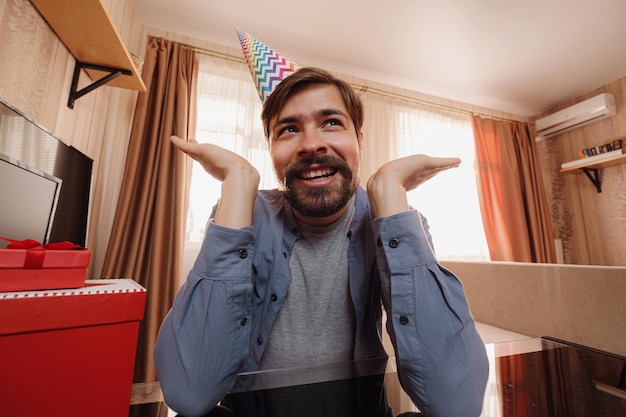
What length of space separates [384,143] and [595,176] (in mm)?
2198

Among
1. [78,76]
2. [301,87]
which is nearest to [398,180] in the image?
[301,87]

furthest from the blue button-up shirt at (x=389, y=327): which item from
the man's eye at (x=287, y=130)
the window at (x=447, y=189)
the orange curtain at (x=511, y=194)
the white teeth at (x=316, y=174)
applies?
the orange curtain at (x=511, y=194)

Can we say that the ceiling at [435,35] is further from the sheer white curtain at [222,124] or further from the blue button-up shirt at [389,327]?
the blue button-up shirt at [389,327]

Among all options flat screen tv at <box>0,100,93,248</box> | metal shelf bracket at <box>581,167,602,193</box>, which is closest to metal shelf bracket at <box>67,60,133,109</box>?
flat screen tv at <box>0,100,93,248</box>

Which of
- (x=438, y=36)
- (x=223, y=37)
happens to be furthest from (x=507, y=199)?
(x=223, y=37)

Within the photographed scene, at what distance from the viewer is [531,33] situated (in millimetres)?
2158

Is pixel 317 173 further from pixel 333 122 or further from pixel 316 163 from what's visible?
pixel 333 122

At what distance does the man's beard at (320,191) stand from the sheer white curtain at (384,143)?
148 centimetres

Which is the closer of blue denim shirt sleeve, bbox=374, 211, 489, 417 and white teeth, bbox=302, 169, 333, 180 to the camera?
blue denim shirt sleeve, bbox=374, 211, 489, 417

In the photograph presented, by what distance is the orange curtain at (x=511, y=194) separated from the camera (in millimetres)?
2912

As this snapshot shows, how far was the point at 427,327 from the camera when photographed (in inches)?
19.7

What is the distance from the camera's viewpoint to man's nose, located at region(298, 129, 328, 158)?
0.72m

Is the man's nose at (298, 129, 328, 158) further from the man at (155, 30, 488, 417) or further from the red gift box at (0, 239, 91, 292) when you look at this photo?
the red gift box at (0, 239, 91, 292)

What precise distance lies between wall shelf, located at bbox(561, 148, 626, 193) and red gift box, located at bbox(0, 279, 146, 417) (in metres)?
3.69
